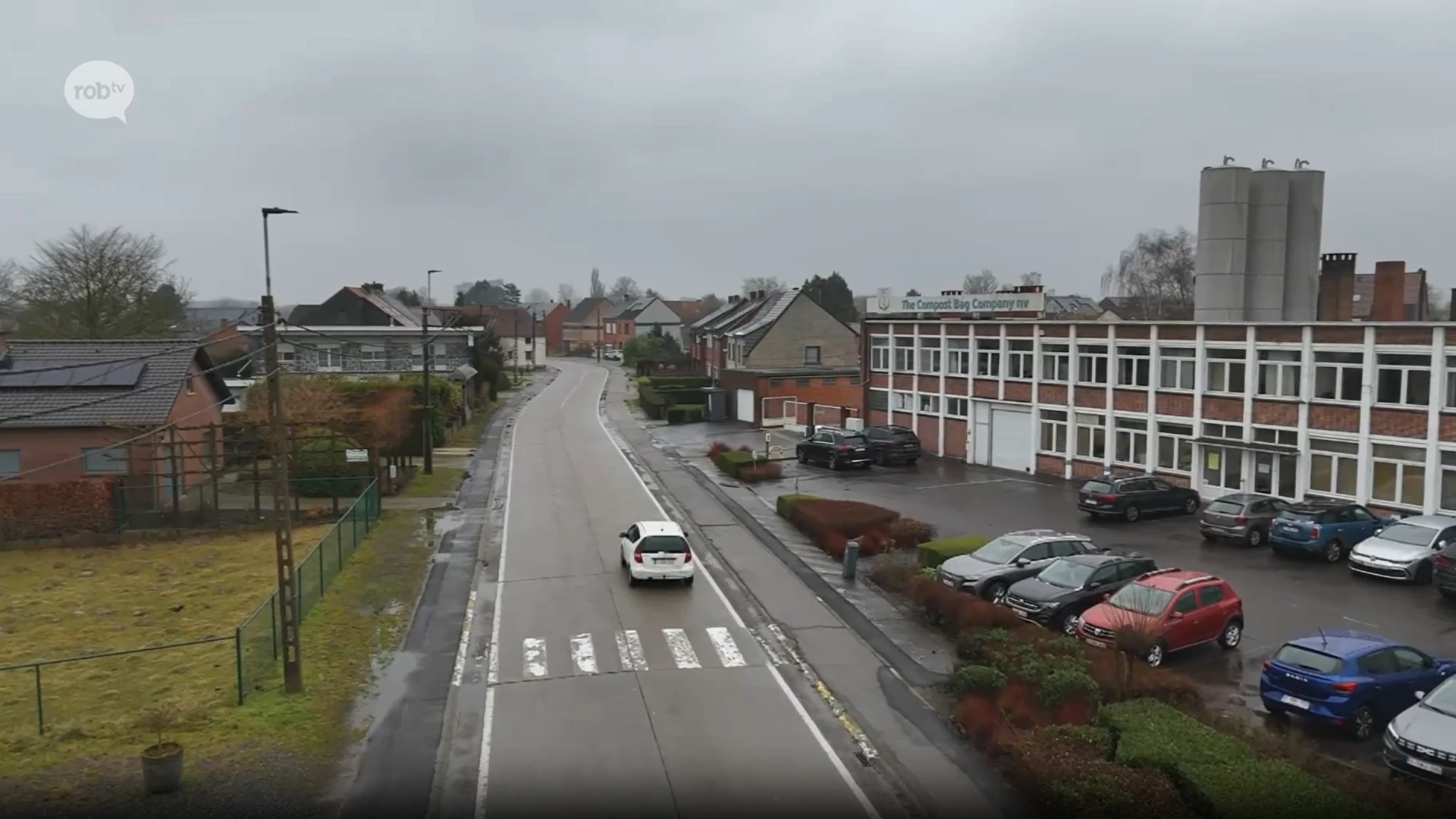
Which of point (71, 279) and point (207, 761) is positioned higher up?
point (71, 279)

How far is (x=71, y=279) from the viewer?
52.1m

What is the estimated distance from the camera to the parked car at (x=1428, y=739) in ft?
43.2

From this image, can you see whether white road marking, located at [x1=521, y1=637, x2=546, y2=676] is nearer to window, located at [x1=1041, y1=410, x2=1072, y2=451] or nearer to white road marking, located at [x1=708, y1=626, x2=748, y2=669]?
white road marking, located at [x1=708, y1=626, x2=748, y2=669]

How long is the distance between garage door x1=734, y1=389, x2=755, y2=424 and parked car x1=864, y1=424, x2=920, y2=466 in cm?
1654

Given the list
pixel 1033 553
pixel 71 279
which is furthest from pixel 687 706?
pixel 71 279

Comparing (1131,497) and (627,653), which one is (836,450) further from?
(627,653)

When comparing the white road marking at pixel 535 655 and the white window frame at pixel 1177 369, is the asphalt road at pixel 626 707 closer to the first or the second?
the white road marking at pixel 535 655

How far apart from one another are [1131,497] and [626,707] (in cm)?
2107

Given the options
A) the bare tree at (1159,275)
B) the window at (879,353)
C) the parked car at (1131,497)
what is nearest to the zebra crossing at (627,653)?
the parked car at (1131,497)

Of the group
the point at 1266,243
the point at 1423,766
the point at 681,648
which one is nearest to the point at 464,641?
the point at 681,648

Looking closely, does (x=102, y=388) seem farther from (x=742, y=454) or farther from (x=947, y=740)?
(x=947, y=740)

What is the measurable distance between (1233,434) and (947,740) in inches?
956

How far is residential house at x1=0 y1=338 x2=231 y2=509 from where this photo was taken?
116 ft

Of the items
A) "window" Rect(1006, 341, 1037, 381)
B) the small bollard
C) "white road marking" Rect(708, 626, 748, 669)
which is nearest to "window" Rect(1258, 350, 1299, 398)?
"window" Rect(1006, 341, 1037, 381)
